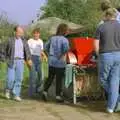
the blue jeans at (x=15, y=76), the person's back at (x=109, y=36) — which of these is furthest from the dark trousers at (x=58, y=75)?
the person's back at (x=109, y=36)

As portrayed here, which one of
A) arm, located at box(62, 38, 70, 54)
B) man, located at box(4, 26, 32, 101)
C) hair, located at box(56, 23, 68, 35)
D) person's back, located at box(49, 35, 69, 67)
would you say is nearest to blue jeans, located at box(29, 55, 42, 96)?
man, located at box(4, 26, 32, 101)

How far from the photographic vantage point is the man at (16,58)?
435 inches

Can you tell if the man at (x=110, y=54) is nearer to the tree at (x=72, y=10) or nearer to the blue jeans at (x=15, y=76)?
the blue jeans at (x=15, y=76)

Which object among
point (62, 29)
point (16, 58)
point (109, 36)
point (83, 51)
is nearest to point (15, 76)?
point (16, 58)

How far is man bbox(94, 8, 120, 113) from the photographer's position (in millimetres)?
9234

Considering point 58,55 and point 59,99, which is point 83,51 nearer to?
point 58,55

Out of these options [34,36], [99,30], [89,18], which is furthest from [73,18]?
[99,30]

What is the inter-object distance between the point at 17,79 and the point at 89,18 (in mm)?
26853

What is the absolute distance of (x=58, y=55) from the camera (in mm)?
10961

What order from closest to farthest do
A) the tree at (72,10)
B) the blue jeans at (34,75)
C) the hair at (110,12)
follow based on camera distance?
the hair at (110,12) < the blue jeans at (34,75) < the tree at (72,10)

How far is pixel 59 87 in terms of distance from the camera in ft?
36.5

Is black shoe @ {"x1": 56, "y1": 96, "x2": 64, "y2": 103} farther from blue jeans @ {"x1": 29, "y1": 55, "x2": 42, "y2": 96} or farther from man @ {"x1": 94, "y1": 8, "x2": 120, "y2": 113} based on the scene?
man @ {"x1": 94, "y1": 8, "x2": 120, "y2": 113}

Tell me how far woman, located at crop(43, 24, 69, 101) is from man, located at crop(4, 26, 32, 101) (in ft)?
1.74

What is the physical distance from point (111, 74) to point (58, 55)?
6.46 feet
